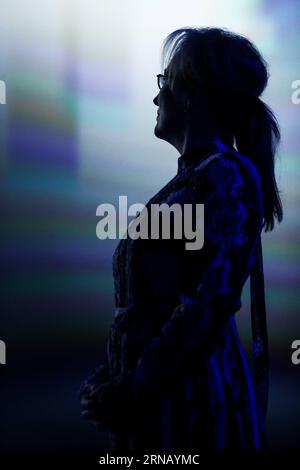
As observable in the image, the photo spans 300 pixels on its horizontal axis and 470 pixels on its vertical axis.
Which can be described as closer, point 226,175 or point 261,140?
point 226,175

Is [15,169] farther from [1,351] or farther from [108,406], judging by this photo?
[108,406]

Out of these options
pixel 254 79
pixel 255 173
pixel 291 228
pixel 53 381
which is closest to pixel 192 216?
pixel 255 173

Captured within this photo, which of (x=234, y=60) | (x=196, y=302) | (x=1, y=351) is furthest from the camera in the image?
(x=1, y=351)

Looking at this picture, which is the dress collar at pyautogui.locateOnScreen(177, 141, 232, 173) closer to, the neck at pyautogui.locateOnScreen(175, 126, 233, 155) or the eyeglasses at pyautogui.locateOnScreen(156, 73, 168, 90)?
the neck at pyautogui.locateOnScreen(175, 126, 233, 155)

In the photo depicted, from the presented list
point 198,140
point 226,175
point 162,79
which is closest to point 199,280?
point 226,175

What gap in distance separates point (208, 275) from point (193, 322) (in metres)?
0.06

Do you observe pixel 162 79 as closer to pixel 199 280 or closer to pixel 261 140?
pixel 261 140

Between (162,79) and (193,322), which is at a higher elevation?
(162,79)

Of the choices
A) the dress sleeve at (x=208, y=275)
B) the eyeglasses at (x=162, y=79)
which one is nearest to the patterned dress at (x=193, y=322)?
the dress sleeve at (x=208, y=275)

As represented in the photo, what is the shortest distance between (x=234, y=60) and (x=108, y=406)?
546 millimetres

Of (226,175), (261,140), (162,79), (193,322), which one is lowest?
(193,322)

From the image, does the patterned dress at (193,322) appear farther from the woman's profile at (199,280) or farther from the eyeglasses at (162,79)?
the eyeglasses at (162,79)

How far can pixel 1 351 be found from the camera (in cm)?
154

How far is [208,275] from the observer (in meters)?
0.72
